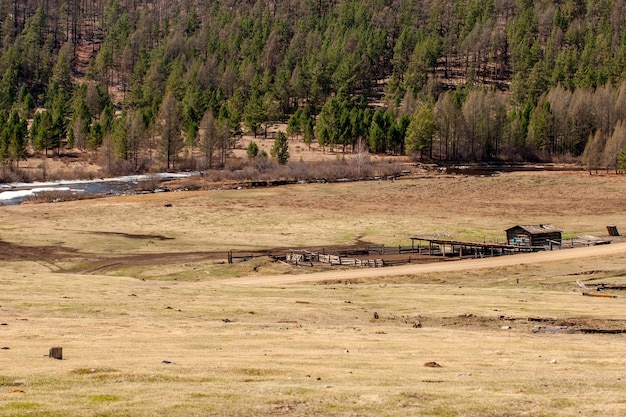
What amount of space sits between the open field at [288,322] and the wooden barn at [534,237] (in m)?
4.95

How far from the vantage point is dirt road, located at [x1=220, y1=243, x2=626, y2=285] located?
63625mm

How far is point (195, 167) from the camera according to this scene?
166 metres

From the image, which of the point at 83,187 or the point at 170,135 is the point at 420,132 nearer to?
the point at 170,135

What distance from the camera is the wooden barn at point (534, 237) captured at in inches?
3199

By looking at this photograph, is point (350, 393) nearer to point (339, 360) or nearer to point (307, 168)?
point (339, 360)

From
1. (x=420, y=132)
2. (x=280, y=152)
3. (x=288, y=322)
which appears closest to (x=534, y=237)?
(x=288, y=322)

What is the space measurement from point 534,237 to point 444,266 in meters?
15.0

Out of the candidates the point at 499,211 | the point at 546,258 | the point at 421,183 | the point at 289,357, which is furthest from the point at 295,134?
the point at 289,357

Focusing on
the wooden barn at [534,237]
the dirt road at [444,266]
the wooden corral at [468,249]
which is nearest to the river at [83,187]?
the wooden corral at [468,249]

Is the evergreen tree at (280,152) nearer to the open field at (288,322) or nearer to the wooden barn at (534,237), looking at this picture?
the open field at (288,322)

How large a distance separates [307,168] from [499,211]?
50407 mm

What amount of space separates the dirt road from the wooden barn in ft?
12.3

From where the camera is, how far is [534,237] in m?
81.3

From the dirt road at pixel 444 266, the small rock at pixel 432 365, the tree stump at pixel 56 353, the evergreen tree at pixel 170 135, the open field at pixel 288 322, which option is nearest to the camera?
the open field at pixel 288 322
